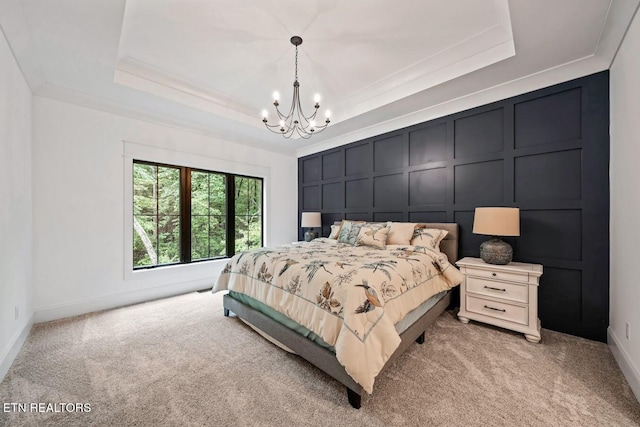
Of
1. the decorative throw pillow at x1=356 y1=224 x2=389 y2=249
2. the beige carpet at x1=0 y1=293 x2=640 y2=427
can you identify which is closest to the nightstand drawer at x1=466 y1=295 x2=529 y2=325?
the beige carpet at x1=0 y1=293 x2=640 y2=427

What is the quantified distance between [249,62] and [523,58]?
9.04 feet

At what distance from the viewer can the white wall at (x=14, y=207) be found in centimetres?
195

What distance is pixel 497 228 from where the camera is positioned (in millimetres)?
2537

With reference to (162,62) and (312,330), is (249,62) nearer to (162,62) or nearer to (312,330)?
(162,62)

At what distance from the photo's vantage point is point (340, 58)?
2.72m

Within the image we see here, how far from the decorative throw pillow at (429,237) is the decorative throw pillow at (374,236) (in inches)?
14.4

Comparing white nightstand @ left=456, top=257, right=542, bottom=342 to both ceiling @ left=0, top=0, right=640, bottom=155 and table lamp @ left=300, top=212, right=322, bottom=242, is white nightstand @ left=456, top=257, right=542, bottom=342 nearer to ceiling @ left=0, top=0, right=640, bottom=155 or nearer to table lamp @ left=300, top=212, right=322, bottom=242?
ceiling @ left=0, top=0, right=640, bottom=155

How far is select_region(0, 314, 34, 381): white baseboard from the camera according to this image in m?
1.86

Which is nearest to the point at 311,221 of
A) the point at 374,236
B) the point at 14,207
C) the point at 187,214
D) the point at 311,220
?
the point at 311,220

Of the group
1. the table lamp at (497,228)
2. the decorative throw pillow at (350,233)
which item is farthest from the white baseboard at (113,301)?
the table lamp at (497,228)

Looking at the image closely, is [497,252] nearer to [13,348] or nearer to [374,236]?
[374,236]

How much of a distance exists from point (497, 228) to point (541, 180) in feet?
2.57

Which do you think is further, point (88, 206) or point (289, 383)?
point (88, 206)

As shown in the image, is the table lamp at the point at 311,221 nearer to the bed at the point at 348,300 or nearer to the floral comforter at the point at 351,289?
the bed at the point at 348,300
